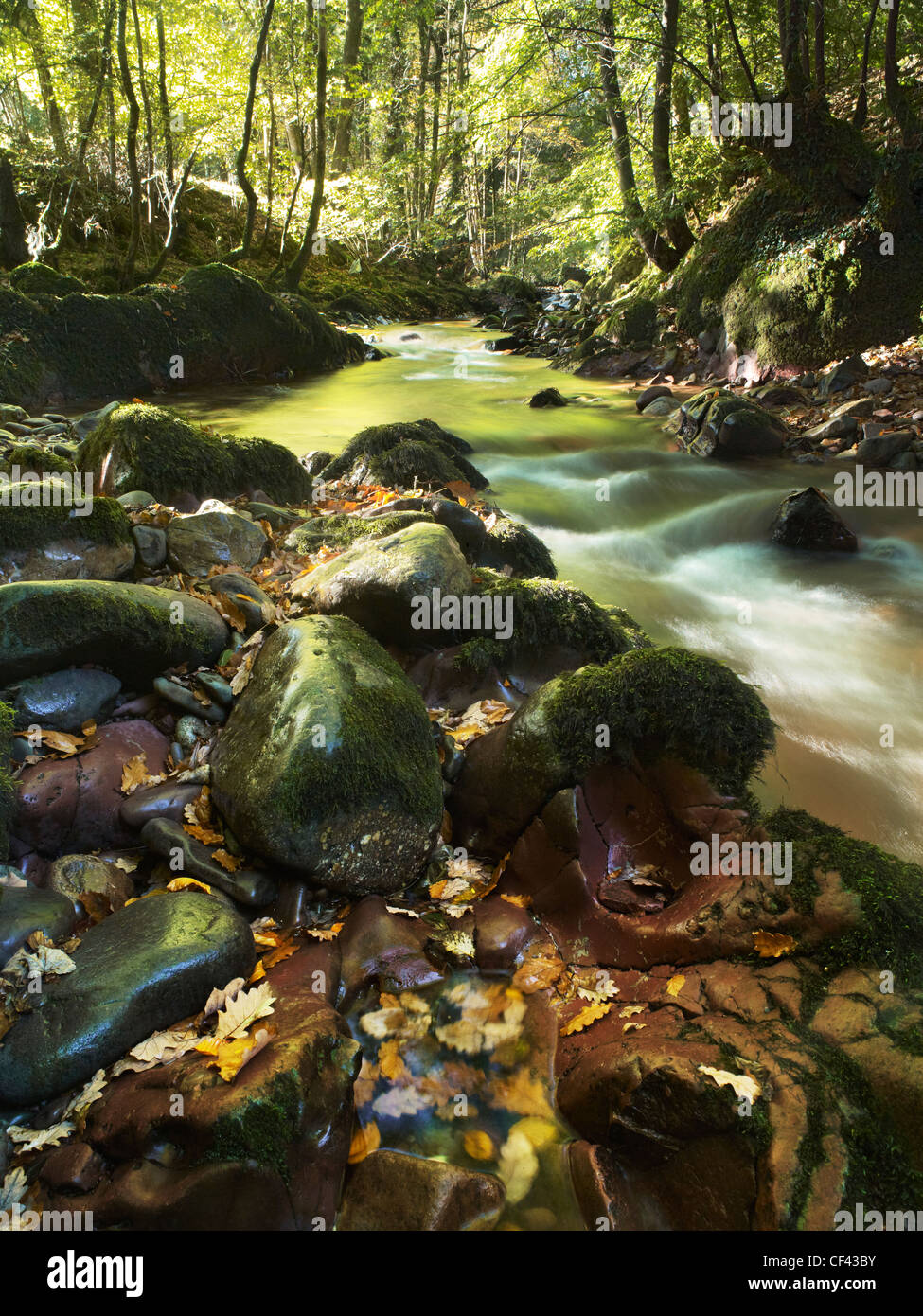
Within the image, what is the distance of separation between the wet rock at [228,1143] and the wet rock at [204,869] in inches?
37.2

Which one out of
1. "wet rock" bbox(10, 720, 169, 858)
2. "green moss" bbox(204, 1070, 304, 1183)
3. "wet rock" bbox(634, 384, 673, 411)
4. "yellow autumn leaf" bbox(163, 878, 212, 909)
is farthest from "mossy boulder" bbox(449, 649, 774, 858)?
"wet rock" bbox(634, 384, 673, 411)

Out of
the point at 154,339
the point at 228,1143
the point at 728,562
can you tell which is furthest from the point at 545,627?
the point at 154,339

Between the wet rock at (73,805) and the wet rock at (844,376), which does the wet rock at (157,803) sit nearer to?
the wet rock at (73,805)

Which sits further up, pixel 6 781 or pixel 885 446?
pixel 885 446

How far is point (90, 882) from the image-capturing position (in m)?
3.35

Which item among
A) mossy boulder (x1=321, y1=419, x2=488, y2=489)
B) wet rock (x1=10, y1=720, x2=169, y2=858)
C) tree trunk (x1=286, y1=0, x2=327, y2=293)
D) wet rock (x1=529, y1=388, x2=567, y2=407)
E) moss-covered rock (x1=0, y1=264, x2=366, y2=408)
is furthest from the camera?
wet rock (x1=529, y1=388, x2=567, y2=407)

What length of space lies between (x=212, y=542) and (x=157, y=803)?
2.53 meters

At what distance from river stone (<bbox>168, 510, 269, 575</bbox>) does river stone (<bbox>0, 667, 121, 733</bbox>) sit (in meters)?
1.39

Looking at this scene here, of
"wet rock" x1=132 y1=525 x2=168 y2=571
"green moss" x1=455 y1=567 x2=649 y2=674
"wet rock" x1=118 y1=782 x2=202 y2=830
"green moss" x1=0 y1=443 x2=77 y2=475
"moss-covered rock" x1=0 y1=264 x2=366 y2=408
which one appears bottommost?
"wet rock" x1=118 y1=782 x2=202 y2=830

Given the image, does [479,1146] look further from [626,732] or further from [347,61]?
[347,61]

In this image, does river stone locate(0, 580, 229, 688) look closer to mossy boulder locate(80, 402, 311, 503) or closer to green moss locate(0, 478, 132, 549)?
green moss locate(0, 478, 132, 549)

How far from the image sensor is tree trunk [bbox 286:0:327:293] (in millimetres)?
13711

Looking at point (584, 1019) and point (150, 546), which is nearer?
point (584, 1019)

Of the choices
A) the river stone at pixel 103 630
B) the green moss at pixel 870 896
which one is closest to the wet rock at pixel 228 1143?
the green moss at pixel 870 896
